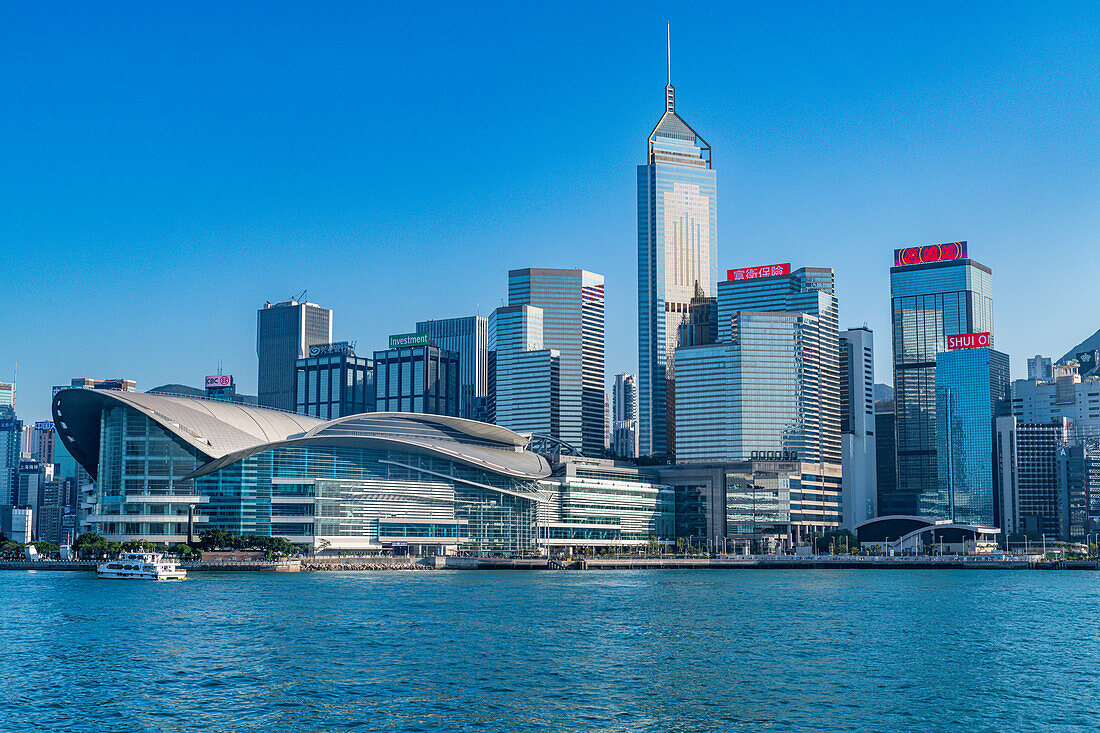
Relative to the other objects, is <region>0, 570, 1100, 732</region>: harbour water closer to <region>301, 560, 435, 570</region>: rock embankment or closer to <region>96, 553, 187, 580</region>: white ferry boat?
<region>96, 553, 187, 580</region>: white ferry boat

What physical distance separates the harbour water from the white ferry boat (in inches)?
897

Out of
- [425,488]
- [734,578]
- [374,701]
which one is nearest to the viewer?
[374,701]

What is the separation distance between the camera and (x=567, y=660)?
6375 cm

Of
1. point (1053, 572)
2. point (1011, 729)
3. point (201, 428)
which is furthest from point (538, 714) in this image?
point (1053, 572)

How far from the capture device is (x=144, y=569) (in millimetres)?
136000

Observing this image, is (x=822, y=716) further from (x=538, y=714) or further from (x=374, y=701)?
(x=374, y=701)

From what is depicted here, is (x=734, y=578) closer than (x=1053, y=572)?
Yes

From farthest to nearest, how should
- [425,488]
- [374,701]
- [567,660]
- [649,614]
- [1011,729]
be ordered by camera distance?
[425,488], [649,614], [567,660], [374,701], [1011,729]

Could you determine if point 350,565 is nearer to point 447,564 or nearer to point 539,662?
point 447,564

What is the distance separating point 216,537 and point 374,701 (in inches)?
4864

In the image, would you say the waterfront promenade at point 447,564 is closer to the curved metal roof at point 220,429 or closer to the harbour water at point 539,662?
the curved metal roof at point 220,429

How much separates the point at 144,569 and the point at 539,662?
86.3m

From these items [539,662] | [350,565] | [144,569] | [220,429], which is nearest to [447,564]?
[350,565]

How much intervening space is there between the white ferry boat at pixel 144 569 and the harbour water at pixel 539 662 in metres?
22.8
